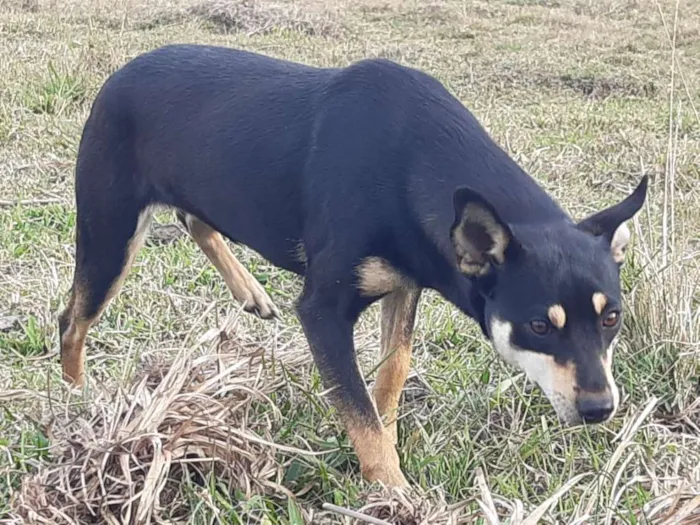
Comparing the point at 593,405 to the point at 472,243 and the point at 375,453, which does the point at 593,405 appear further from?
the point at 375,453

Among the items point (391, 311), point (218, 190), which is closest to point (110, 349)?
point (218, 190)

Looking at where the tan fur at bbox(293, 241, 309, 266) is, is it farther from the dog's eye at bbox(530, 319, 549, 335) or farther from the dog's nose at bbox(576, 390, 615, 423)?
the dog's nose at bbox(576, 390, 615, 423)

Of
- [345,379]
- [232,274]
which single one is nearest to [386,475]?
[345,379]

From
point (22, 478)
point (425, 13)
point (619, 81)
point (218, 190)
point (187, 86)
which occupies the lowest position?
point (425, 13)

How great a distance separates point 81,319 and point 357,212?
4.55 ft

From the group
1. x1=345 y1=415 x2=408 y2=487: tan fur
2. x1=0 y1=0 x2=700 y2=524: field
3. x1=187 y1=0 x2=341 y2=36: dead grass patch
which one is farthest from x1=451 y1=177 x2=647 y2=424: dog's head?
x1=187 y1=0 x2=341 y2=36: dead grass patch

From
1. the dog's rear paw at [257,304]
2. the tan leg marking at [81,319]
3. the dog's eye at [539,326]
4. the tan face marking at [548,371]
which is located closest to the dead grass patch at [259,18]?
the dog's rear paw at [257,304]

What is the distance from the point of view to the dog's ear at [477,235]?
8.71ft

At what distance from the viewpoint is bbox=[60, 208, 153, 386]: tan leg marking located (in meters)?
3.84

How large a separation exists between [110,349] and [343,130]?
1621mm

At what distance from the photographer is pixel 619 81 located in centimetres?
988

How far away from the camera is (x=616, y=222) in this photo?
2914 millimetres

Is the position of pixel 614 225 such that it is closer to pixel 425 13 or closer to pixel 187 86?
pixel 187 86

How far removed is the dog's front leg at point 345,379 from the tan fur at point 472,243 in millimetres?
491
